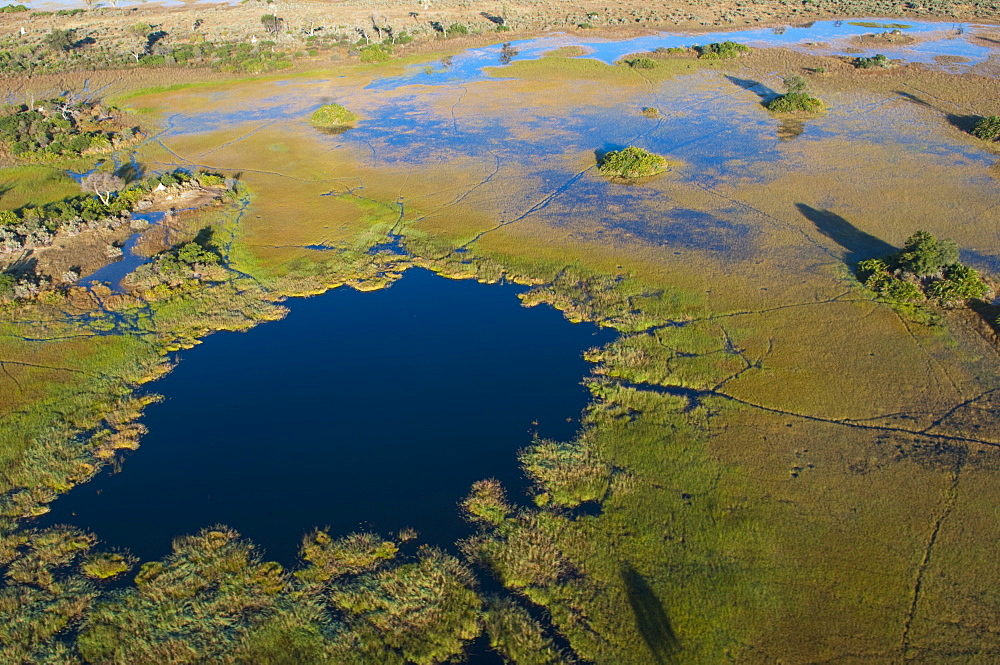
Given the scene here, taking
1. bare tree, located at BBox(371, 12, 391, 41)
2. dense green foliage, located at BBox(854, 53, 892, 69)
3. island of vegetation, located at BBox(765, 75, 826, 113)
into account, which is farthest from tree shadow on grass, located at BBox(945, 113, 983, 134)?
bare tree, located at BBox(371, 12, 391, 41)

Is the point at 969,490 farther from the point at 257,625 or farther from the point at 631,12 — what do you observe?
the point at 631,12

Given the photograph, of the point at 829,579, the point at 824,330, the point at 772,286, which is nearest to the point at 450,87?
the point at 772,286

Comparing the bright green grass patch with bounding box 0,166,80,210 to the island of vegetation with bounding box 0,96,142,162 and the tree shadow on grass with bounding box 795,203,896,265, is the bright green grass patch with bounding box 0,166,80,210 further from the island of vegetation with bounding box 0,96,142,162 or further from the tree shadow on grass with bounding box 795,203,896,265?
the tree shadow on grass with bounding box 795,203,896,265

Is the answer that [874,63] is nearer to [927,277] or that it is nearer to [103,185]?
[927,277]

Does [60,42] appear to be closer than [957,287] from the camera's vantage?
No

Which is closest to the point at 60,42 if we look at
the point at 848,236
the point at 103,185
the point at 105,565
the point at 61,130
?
the point at 61,130

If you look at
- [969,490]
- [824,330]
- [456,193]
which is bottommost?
[969,490]

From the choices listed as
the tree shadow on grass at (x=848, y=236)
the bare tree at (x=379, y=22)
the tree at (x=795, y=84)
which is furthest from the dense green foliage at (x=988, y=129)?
the bare tree at (x=379, y=22)
